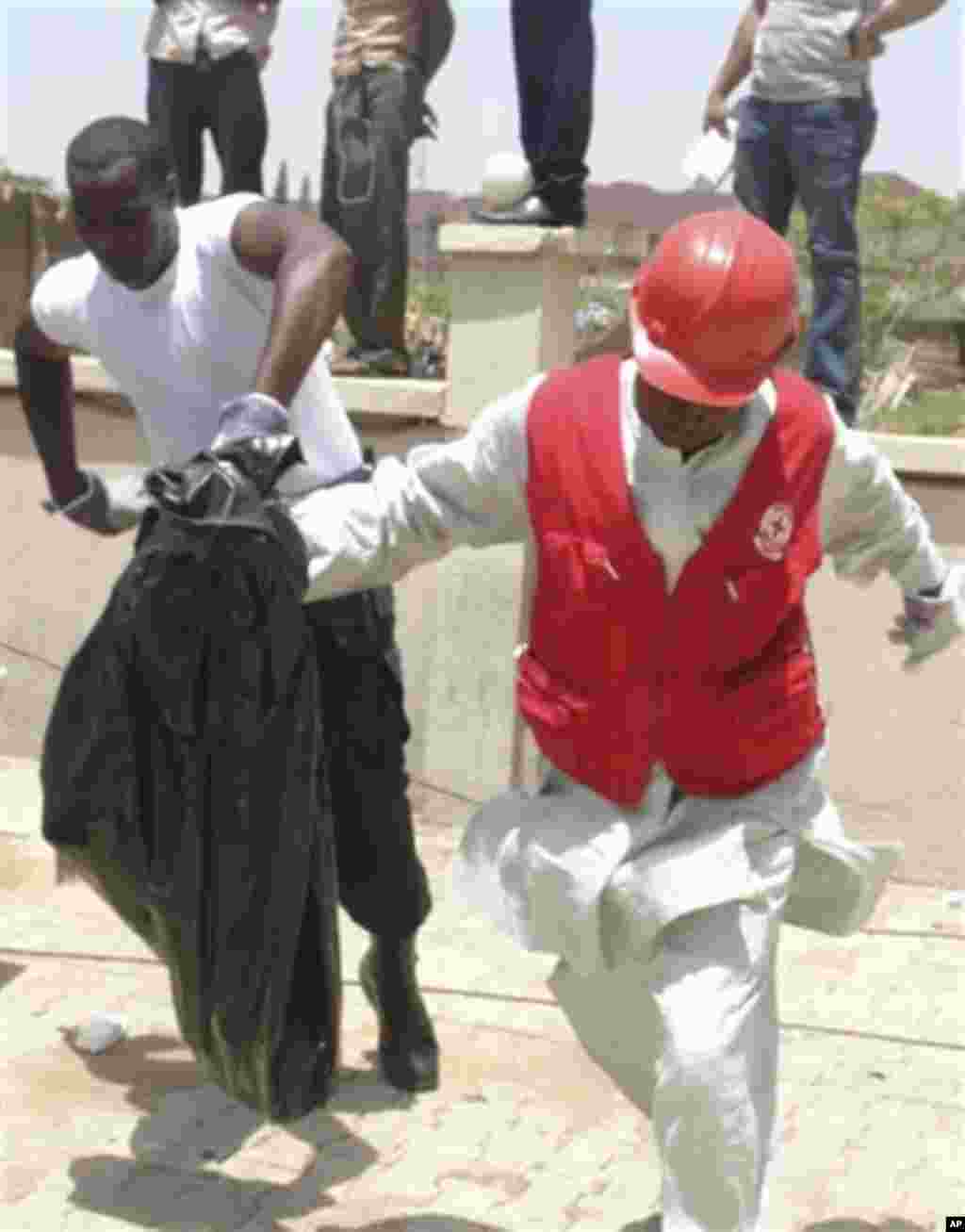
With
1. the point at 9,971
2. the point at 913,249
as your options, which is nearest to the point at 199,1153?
the point at 9,971

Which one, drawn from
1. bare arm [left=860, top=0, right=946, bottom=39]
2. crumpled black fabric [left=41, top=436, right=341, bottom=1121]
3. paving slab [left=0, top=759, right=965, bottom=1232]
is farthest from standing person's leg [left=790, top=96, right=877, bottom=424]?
crumpled black fabric [left=41, top=436, right=341, bottom=1121]

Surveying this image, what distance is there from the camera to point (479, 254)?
20.3ft

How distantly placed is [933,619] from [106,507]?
1.44m

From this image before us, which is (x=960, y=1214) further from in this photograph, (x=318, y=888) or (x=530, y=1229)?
(x=318, y=888)

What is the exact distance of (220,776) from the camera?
3533 mm

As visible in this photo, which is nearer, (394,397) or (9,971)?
(9,971)

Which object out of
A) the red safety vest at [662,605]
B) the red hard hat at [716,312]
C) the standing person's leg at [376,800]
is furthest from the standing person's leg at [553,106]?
the red hard hat at [716,312]

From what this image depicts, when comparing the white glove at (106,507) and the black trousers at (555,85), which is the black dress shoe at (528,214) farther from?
the white glove at (106,507)

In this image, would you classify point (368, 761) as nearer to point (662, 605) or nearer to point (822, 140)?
point (662, 605)

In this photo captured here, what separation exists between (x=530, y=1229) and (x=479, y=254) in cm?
309

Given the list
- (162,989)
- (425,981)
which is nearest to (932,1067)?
(425,981)

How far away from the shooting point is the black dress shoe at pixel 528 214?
6.18 meters

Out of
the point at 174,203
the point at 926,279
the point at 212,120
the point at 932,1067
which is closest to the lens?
the point at 174,203

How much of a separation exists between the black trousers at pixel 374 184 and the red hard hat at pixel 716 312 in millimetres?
3298
